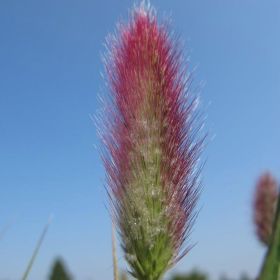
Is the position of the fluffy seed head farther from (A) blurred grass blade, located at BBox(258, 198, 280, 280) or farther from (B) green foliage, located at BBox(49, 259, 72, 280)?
(B) green foliage, located at BBox(49, 259, 72, 280)

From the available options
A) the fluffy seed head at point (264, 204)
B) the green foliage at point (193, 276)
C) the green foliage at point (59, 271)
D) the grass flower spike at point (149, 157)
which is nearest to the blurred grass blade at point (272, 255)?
the grass flower spike at point (149, 157)

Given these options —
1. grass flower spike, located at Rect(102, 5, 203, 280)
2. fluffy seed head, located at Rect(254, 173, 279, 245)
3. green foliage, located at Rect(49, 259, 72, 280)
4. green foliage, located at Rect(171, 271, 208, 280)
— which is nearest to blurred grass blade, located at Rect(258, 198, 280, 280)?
grass flower spike, located at Rect(102, 5, 203, 280)

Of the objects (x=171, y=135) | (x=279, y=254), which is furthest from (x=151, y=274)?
(x=279, y=254)

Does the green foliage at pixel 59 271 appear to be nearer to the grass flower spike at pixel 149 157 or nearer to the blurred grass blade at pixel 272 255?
the grass flower spike at pixel 149 157

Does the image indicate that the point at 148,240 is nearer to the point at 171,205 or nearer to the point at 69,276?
the point at 171,205

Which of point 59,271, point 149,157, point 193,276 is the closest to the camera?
point 149,157

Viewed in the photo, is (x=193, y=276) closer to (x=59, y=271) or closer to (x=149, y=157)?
(x=59, y=271)

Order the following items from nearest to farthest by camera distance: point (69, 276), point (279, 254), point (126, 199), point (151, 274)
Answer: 1. point (279, 254)
2. point (151, 274)
3. point (126, 199)
4. point (69, 276)

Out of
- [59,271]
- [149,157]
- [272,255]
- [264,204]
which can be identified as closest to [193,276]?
[59,271]
